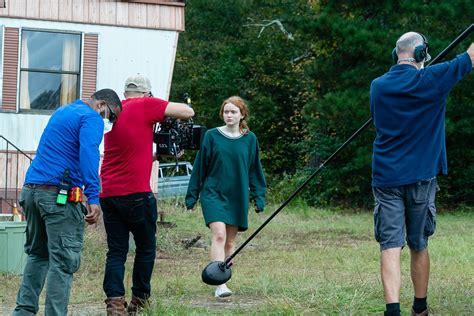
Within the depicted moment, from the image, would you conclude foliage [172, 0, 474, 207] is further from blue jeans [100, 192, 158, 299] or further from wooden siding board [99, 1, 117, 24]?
blue jeans [100, 192, 158, 299]

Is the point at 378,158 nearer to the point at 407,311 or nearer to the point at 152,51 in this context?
the point at 407,311

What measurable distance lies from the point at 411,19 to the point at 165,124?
54.1 feet

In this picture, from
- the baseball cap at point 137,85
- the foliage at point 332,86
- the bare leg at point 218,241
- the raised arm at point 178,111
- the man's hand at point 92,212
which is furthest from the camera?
the foliage at point 332,86

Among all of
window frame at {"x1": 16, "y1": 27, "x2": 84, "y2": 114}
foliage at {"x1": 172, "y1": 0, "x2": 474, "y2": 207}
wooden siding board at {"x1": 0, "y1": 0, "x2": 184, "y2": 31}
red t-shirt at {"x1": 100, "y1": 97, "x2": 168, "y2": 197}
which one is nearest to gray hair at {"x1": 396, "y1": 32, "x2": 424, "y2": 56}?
red t-shirt at {"x1": 100, "y1": 97, "x2": 168, "y2": 197}

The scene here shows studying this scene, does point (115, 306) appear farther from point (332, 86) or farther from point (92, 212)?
point (332, 86)

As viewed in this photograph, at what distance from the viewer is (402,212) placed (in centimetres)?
700

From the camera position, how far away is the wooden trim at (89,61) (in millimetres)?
16469

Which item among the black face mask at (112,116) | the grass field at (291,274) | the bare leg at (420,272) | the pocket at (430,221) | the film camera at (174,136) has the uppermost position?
the black face mask at (112,116)

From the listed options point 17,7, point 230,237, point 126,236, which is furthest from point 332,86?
point 126,236

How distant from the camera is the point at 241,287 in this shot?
9.57 m

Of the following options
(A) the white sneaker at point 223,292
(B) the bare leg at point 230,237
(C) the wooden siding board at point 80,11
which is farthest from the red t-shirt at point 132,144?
(C) the wooden siding board at point 80,11

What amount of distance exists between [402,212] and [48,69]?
34.4 feet

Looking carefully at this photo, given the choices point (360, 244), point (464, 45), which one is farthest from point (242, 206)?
point (464, 45)

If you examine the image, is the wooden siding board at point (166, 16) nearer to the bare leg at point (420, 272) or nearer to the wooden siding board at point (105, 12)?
the wooden siding board at point (105, 12)
